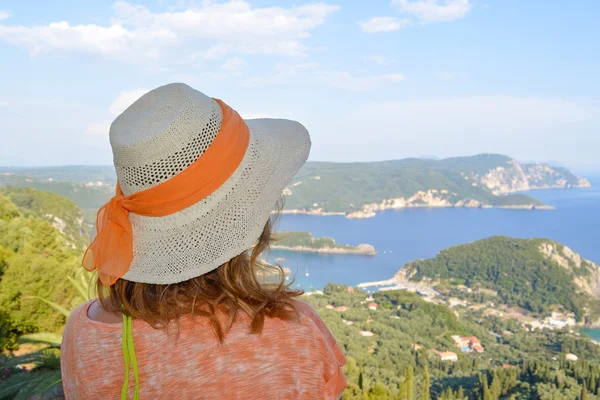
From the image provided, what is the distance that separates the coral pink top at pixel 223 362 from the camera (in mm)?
639

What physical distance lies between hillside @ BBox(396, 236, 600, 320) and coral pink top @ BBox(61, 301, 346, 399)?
40652mm

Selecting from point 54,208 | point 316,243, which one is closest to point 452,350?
point 54,208

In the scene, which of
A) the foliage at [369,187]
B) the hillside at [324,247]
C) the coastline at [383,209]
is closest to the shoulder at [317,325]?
the hillside at [324,247]

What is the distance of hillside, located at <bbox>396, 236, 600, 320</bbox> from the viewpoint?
37875 millimetres

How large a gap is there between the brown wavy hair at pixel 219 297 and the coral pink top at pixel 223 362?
1 cm

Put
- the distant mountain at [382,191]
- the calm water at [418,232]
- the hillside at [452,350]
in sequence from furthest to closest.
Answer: the distant mountain at [382,191], the calm water at [418,232], the hillside at [452,350]

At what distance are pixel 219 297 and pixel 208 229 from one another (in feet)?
0.33

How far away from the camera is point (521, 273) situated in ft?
140

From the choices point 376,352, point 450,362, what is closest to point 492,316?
point 450,362

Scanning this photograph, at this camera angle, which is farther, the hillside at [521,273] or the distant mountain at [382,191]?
the distant mountain at [382,191]

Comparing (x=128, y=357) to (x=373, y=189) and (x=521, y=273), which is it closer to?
(x=521, y=273)

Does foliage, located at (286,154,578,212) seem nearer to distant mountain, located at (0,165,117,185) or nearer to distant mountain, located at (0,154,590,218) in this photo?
distant mountain, located at (0,154,590,218)

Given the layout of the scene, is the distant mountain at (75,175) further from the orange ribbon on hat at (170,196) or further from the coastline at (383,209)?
the orange ribbon on hat at (170,196)

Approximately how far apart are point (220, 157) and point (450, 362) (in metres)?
21.7
